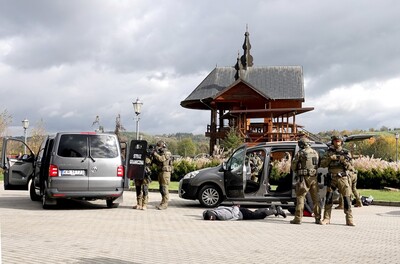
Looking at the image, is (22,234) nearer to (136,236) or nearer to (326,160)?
(136,236)

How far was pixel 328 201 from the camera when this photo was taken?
36.2 ft

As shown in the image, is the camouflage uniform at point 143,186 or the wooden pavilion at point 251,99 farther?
the wooden pavilion at point 251,99

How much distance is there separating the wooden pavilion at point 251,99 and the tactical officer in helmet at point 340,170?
98.4ft

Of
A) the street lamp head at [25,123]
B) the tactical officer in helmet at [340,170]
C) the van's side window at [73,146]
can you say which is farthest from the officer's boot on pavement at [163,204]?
the street lamp head at [25,123]

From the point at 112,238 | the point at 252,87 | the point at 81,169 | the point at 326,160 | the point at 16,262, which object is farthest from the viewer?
the point at 252,87

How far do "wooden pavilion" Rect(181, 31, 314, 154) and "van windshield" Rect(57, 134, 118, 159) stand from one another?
28224 mm

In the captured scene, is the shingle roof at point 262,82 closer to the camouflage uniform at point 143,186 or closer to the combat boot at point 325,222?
the camouflage uniform at point 143,186

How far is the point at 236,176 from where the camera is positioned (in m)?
13.1

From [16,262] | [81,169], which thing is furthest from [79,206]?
[16,262]

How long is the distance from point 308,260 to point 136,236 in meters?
3.27

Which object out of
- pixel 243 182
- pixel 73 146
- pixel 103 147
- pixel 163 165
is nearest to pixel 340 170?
pixel 243 182

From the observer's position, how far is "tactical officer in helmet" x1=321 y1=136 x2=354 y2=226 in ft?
35.1

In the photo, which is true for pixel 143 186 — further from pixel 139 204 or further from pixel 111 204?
pixel 111 204

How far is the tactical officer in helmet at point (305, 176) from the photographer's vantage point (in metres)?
11.0
